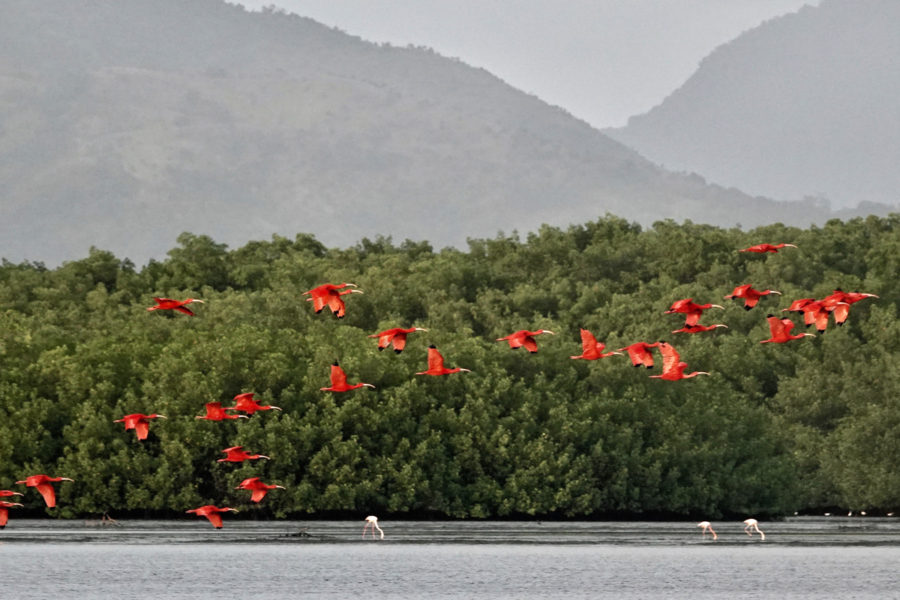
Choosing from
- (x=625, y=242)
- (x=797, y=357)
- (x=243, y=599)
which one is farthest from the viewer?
(x=625, y=242)

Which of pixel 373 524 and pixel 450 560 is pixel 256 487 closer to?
pixel 450 560

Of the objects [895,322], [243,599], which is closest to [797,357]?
[895,322]

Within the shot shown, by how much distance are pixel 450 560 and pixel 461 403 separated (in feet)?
61.1

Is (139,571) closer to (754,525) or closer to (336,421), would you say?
(336,421)

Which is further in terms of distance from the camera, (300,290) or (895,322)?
(300,290)

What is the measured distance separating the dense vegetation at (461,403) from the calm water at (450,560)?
6.28ft

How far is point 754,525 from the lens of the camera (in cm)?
9694

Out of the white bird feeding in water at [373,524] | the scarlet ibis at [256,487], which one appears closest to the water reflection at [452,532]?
the white bird feeding in water at [373,524]

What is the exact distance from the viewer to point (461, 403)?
4023 inches

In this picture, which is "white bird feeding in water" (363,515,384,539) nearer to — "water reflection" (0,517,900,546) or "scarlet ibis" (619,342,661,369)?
"water reflection" (0,517,900,546)

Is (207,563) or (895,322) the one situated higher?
(895,322)

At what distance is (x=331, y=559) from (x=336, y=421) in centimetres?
1138

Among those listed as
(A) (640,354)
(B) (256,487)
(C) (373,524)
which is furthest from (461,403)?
(A) (640,354)

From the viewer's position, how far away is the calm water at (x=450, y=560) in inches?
2694
